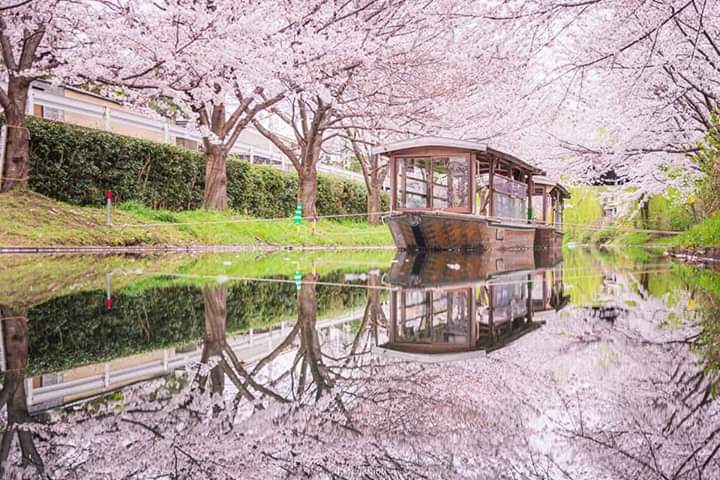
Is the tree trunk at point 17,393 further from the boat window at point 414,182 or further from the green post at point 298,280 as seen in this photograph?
the boat window at point 414,182

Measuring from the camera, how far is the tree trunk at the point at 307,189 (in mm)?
19094

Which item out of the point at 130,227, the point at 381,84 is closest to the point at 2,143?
the point at 130,227

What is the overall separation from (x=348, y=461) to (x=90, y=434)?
61cm

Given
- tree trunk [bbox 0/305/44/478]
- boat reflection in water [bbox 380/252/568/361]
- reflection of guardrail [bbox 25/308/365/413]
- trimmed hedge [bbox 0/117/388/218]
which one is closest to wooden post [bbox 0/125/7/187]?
trimmed hedge [bbox 0/117/388/218]

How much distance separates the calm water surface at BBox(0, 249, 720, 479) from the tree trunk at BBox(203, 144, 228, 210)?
11.9 m

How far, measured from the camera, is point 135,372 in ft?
6.37

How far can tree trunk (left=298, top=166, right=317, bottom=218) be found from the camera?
19094mm

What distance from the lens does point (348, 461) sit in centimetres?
122

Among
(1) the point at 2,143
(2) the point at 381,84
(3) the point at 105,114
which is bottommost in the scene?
(1) the point at 2,143

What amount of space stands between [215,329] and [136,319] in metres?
0.60

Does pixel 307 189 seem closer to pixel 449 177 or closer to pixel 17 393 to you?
pixel 449 177

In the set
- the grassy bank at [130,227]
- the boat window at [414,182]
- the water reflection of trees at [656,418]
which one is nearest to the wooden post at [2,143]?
the grassy bank at [130,227]

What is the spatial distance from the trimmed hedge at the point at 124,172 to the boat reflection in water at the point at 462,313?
996 cm

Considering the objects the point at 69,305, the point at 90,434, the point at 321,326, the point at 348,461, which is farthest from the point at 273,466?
the point at 69,305
